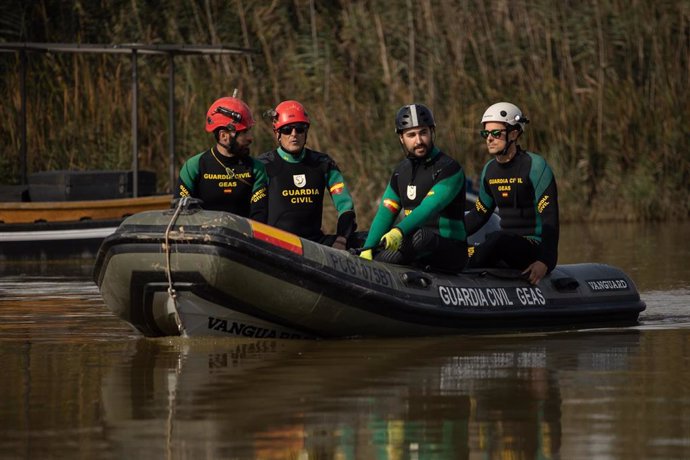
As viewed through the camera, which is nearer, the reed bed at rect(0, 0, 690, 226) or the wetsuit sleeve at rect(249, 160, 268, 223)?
the wetsuit sleeve at rect(249, 160, 268, 223)

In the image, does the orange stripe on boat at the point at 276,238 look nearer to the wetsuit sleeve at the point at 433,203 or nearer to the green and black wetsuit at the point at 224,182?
the wetsuit sleeve at the point at 433,203

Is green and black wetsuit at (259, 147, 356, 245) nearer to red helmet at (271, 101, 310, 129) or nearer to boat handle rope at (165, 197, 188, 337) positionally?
red helmet at (271, 101, 310, 129)

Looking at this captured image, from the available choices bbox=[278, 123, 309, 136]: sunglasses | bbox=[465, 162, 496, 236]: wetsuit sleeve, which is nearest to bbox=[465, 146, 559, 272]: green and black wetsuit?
bbox=[465, 162, 496, 236]: wetsuit sleeve

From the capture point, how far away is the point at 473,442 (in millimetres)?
7562

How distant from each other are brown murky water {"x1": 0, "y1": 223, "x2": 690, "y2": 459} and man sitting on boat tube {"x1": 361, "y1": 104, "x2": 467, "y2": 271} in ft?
1.99

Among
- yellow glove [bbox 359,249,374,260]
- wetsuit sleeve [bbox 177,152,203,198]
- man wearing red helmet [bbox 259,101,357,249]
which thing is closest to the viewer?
yellow glove [bbox 359,249,374,260]

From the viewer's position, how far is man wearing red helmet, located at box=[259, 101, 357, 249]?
507 inches

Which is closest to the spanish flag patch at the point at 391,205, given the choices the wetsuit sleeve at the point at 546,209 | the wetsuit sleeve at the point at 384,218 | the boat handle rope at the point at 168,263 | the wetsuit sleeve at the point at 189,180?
the wetsuit sleeve at the point at 384,218

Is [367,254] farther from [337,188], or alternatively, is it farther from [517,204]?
[517,204]

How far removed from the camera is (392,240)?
1152cm

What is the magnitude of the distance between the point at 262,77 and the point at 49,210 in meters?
5.61

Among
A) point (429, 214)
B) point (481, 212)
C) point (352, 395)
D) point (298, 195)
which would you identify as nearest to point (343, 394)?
point (352, 395)

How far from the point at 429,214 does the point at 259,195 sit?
141 centimetres

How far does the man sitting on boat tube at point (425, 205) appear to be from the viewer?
1179cm
